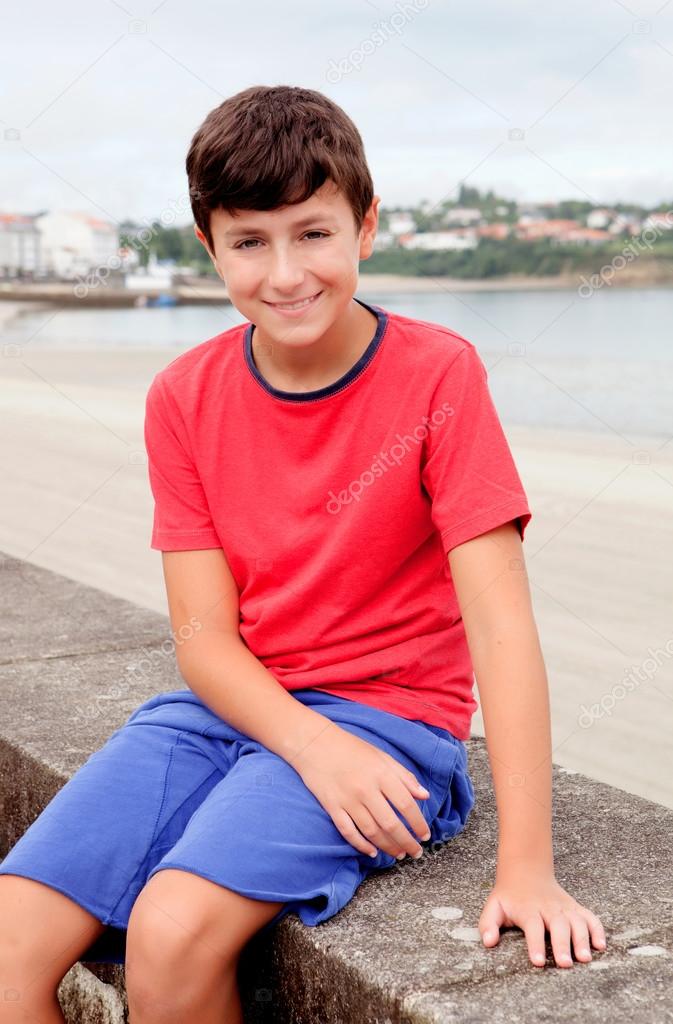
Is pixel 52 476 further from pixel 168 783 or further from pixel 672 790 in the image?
pixel 168 783

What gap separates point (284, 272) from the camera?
1.80 m

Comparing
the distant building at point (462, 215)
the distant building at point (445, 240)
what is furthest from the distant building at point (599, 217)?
the distant building at point (445, 240)

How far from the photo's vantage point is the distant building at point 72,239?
72.1m

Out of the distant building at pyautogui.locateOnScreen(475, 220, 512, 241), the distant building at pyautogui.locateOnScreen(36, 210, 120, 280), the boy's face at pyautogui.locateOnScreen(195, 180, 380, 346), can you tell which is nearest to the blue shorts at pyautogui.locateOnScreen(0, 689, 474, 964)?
the boy's face at pyautogui.locateOnScreen(195, 180, 380, 346)

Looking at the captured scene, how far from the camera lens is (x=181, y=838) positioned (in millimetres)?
1641

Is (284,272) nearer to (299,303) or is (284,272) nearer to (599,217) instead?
(299,303)

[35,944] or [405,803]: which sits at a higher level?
[405,803]

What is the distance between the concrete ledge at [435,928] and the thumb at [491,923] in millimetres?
12

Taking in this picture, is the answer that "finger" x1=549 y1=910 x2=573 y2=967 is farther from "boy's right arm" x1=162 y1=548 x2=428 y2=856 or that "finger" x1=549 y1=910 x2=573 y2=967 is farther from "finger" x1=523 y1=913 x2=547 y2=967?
"boy's right arm" x1=162 y1=548 x2=428 y2=856

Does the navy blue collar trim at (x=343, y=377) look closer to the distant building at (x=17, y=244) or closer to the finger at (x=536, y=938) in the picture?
the finger at (x=536, y=938)

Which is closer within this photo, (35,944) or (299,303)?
(35,944)

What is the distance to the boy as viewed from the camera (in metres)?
1.63

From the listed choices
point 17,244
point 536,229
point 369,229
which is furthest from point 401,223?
point 17,244

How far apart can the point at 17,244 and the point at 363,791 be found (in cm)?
7748
